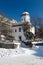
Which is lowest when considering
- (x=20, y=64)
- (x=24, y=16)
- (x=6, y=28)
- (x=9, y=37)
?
(x=20, y=64)

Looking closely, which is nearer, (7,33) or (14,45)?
(14,45)

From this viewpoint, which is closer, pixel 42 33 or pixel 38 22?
pixel 42 33

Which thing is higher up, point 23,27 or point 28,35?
point 23,27

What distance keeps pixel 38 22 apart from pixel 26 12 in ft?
17.3

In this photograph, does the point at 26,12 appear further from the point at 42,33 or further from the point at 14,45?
the point at 14,45

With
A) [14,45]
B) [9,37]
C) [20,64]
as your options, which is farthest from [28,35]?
[20,64]

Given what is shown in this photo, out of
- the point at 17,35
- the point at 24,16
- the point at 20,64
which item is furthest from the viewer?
the point at 24,16

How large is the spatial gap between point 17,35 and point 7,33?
290cm

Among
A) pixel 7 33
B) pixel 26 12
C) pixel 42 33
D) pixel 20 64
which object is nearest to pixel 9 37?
pixel 7 33

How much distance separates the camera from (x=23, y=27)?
118 feet

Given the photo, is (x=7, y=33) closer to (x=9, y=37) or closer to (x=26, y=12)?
(x=9, y=37)

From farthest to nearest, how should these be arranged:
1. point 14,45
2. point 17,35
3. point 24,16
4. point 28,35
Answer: point 24,16 → point 17,35 → point 28,35 → point 14,45

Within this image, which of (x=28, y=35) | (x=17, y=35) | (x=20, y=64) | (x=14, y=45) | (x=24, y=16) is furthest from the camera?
(x=24, y=16)

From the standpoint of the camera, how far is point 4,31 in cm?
3528
